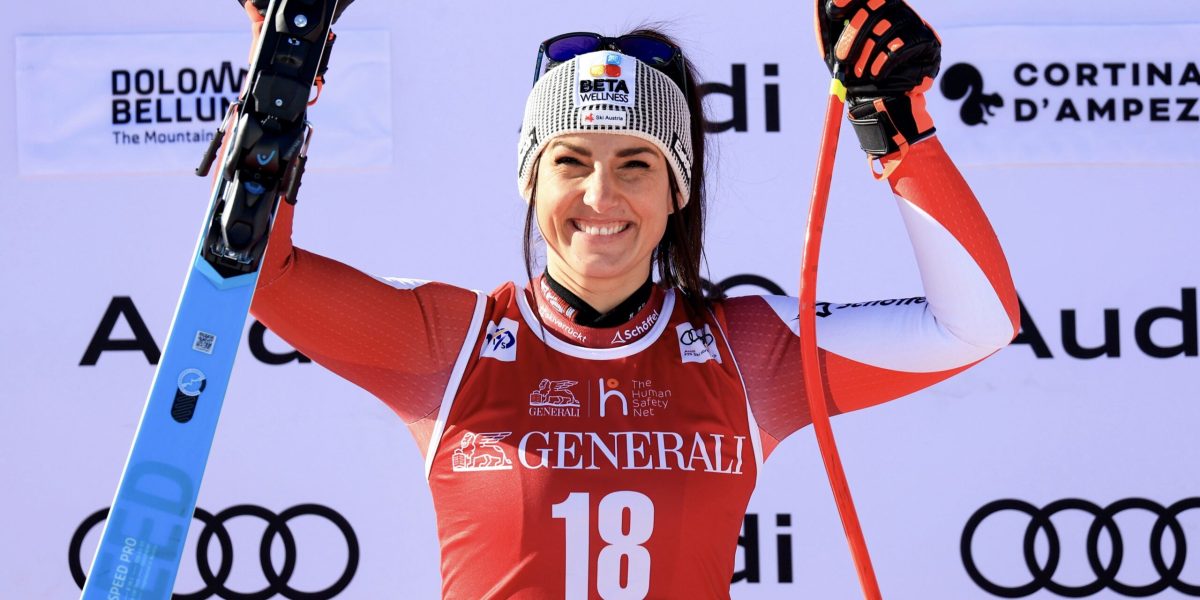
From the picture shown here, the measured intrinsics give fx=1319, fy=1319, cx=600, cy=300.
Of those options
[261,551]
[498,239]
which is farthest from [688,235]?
[261,551]

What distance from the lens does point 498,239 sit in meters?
2.80

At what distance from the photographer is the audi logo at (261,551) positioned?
2787mm

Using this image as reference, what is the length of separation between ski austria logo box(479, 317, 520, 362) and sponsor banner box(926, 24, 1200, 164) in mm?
1330

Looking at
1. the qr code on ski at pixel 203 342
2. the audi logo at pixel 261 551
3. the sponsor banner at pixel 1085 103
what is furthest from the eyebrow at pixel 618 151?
the audi logo at pixel 261 551

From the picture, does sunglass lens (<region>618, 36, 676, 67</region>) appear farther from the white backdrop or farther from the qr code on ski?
the white backdrop

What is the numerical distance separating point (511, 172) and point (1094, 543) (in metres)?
1.47

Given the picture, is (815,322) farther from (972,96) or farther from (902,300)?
(972,96)

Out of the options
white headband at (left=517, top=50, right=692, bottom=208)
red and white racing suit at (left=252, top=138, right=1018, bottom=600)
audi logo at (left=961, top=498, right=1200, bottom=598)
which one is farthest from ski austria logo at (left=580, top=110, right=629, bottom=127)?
audi logo at (left=961, top=498, right=1200, bottom=598)

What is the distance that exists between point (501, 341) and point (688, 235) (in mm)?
344

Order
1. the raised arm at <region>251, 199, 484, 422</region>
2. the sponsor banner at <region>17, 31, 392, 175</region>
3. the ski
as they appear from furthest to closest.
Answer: the sponsor banner at <region>17, 31, 392, 175</region> < the raised arm at <region>251, 199, 484, 422</region> < the ski

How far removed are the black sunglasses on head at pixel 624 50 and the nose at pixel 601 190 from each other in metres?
0.23

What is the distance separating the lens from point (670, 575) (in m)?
1.70

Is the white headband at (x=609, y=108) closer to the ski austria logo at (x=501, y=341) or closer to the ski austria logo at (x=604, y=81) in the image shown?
the ski austria logo at (x=604, y=81)

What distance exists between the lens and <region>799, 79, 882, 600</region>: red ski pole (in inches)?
66.2
